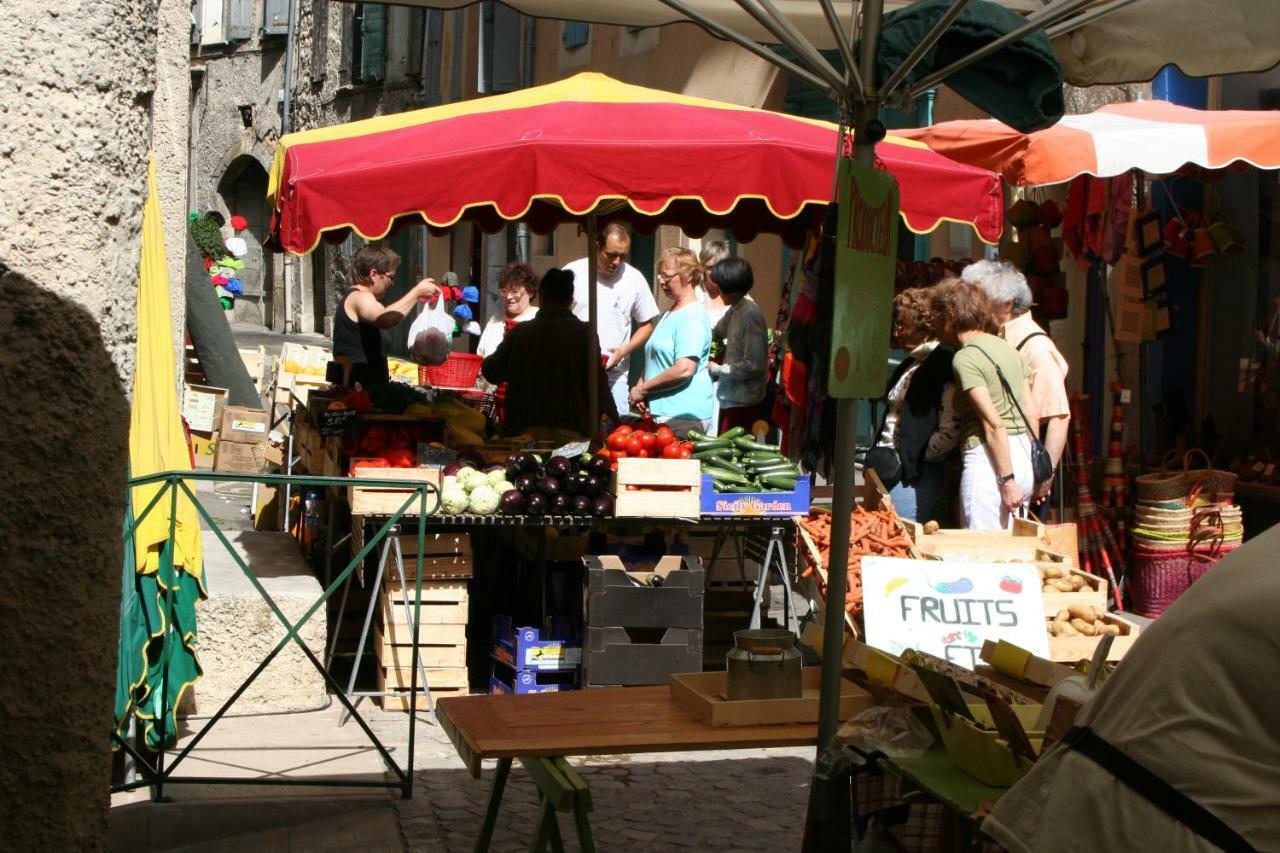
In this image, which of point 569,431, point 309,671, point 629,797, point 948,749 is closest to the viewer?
point 948,749

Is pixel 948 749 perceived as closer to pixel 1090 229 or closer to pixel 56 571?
pixel 56 571

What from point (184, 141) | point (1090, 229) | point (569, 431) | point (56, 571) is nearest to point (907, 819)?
point (56, 571)

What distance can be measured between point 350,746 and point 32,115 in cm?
415

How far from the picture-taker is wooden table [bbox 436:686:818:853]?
3506 mm

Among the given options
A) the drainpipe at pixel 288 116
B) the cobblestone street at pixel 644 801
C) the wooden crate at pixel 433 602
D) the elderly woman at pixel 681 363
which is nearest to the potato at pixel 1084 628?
the cobblestone street at pixel 644 801

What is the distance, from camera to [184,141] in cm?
694

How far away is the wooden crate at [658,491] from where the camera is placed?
22.8 feet

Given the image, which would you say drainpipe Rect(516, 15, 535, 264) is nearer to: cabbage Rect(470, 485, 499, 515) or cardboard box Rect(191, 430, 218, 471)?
cardboard box Rect(191, 430, 218, 471)

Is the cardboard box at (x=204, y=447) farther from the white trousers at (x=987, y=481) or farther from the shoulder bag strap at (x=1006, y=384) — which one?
the shoulder bag strap at (x=1006, y=384)

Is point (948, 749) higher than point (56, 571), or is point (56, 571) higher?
point (56, 571)

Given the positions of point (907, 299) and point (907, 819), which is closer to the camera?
point (907, 819)

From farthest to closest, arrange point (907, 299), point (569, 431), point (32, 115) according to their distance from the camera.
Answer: point (569, 431)
point (907, 299)
point (32, 115)

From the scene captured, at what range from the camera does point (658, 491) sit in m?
6.99

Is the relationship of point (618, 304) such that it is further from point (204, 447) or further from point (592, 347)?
point (204, 447)
